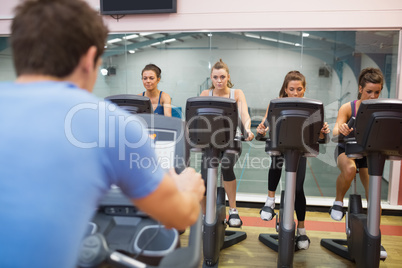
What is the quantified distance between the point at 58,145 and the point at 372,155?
7.55ft

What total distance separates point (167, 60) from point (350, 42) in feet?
7.37

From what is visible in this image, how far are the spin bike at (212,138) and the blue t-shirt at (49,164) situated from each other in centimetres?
165

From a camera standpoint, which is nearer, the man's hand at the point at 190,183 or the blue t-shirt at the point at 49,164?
the blue t-shirt at the point at 49,164

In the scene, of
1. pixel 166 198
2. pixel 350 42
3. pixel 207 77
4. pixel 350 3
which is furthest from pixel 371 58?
pixel 166 198

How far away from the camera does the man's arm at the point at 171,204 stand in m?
0.80

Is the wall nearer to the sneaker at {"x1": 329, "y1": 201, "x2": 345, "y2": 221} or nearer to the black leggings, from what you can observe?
the black leggings

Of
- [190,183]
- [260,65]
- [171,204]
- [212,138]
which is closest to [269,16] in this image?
[260,65]

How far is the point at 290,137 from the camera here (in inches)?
93.4

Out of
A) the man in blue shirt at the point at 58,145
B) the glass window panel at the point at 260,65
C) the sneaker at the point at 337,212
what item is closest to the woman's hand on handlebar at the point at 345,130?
the sneaker at the point at 337,212

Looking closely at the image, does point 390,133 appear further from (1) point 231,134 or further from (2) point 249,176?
(2) point 249,176

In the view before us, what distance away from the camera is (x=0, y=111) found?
2.39ft

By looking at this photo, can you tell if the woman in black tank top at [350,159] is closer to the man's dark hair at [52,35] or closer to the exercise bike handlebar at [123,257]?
the exercise bike handlebar at [123,257]

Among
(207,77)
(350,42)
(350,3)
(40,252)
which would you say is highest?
(350,3)

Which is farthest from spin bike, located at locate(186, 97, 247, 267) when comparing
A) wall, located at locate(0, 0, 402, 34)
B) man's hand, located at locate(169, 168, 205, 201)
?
wall, located at locate(0, 0, 402, 34)
